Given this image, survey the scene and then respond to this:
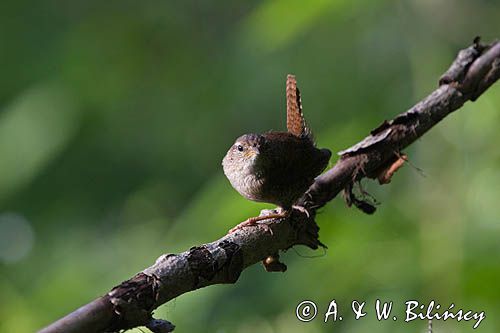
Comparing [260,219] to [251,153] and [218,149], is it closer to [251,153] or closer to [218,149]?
[251,153]

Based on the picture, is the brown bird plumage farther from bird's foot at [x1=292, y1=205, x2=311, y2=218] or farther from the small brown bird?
bird's foot at [x1=292, y1=205, x2=311, y2=218]

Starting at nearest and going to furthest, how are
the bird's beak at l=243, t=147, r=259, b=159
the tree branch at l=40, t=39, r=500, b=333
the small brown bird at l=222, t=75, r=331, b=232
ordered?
the tree branch at l=40, t=39, r=500, b=333
the small brown bird at l=222, t=75, r=331, b=232
the bird's beak at l=243, t=147, r=259, b=159

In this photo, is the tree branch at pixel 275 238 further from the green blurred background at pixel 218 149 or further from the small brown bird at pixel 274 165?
the green blurred background at pixel 218 149

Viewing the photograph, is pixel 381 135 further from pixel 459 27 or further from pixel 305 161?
A: pixel 459 27

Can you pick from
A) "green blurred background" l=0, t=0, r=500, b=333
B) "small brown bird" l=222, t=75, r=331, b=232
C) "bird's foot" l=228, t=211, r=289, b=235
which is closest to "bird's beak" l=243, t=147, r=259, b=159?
"small brown bird" l=222, t=75, r=331, b=232

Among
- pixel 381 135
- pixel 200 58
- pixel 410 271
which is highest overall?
pixel 200 58

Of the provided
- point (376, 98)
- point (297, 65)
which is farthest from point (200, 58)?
point (376, 98)

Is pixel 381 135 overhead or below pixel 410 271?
overhead
